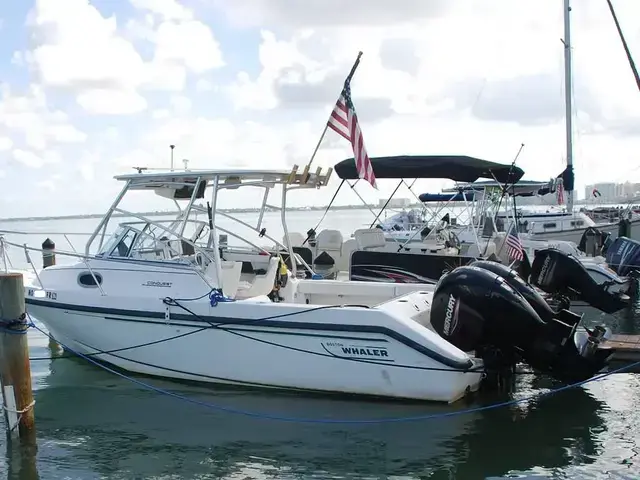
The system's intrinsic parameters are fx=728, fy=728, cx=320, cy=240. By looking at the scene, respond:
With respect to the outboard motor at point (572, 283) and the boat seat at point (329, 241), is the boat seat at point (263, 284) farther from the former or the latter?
the boat seat at point (329, 241)

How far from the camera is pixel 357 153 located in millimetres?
10562

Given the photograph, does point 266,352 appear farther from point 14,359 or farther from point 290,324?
point 14,359

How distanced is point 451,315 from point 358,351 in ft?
3.68

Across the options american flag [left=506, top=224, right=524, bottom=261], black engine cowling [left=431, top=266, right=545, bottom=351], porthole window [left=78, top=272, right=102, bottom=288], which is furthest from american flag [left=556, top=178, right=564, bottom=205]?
porthole window [left=78, top=272, right=102, bottom=288]

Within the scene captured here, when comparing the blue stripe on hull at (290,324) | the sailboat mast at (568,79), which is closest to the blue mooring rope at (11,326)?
the blue stripe on hull at (290,324)

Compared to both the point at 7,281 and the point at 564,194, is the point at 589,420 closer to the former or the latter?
the point at 7,281

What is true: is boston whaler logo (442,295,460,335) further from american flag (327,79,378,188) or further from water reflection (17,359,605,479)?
american flag (327,79,378,188)

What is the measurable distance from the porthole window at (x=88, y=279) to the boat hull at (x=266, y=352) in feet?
1.12

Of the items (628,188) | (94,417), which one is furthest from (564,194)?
(628,188)

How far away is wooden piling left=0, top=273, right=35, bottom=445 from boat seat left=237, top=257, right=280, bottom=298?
125 inches

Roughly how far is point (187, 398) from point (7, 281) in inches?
101

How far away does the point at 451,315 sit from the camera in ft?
26.8

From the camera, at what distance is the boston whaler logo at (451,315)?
8.13 m

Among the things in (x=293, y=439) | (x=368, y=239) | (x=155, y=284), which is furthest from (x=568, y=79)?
(x=293, y=439)
